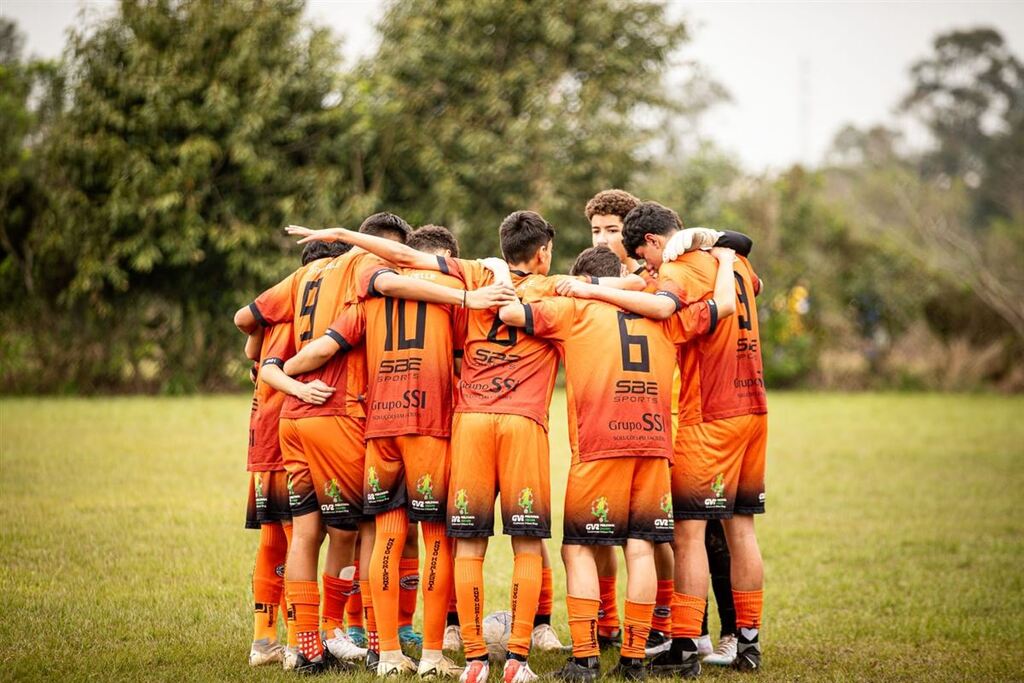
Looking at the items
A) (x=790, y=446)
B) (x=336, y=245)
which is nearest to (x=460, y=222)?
(x=790, y=446)

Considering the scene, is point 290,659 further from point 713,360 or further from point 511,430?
point 713,360

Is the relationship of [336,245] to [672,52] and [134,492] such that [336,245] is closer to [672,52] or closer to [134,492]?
[134,492]

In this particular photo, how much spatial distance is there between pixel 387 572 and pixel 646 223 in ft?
7.99

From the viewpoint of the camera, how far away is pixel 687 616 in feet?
18.4

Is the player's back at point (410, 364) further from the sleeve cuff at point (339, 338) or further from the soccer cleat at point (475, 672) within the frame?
the soccer cleat at point (475, 672)

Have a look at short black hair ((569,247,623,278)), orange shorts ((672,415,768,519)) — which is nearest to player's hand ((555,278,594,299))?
short black hair ((569,247,623,278))

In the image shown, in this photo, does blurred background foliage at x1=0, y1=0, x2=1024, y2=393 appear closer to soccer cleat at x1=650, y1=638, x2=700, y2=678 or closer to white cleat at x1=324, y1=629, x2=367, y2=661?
white cleat at x1=324, y1=629, x2=367, y2=661

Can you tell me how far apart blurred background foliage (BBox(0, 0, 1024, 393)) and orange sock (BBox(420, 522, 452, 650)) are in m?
15.3

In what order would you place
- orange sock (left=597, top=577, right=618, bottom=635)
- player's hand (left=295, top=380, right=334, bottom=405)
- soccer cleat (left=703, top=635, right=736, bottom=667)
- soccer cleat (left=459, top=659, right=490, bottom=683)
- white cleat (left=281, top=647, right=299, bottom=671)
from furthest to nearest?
orange sock (left=597, top=577, right=618, bottom=635), soccer cleat (left=703, top=635, right=736, bottom=667), player's hand (left=295, top=380, right=334, bottom=405), white cleat (left=281, top=647, right=299, bottom=671), soccer cleat (left=459, top=659, right=490, bottom=683)

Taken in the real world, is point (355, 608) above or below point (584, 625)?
below

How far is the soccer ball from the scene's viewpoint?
5867 mm

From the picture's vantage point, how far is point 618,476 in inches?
209

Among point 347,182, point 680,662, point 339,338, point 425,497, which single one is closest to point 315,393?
point 339,338

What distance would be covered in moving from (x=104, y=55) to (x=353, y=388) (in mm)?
16807
